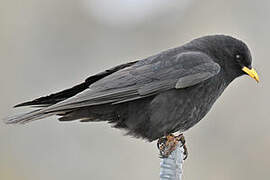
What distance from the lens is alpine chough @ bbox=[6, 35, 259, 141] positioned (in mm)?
5395

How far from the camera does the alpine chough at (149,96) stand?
17.7ft

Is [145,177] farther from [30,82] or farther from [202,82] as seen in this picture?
[202,82]

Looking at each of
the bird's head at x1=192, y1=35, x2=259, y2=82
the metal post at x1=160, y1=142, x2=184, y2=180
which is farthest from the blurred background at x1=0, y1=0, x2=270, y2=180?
the metal post at x1=160, y1=142, x2=184, y2=180

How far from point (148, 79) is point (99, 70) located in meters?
5.95

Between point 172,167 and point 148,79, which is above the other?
point 148,79

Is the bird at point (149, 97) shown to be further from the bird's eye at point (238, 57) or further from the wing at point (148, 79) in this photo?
the bird's eye at point (238, 57)

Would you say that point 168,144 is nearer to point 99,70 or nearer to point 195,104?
point 195,104

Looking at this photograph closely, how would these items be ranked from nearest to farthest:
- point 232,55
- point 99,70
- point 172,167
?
point 172,167 < point 232,55 < point 99,70

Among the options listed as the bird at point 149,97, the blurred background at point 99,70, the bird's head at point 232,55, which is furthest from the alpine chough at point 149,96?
the blurred background at point 99,70

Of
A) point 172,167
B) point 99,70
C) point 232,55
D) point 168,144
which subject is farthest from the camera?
point 99,70

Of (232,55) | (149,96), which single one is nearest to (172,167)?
(149,96)

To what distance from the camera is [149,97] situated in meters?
5.54

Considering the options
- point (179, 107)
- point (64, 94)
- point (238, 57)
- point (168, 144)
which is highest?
point (238, 57)

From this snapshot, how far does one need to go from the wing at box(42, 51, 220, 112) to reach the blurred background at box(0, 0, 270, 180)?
386 cm
